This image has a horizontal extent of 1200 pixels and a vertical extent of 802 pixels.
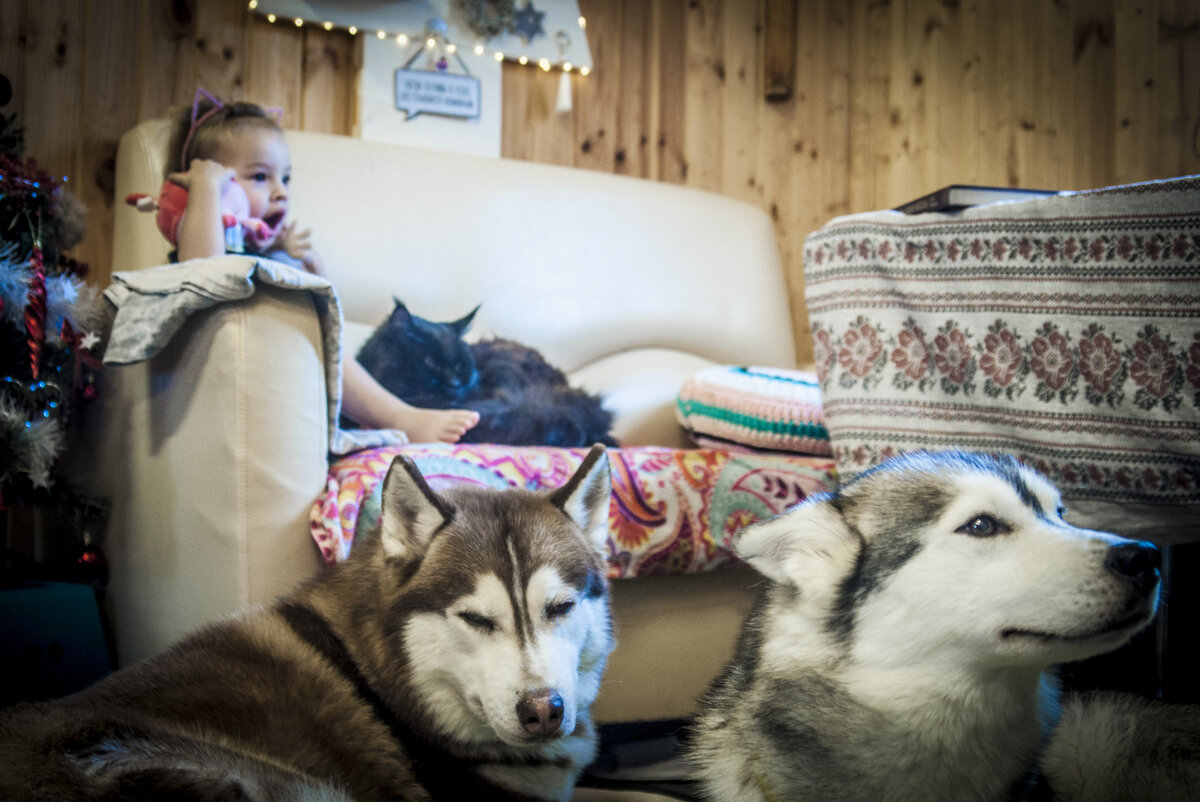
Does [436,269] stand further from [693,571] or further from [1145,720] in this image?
[1145,720]

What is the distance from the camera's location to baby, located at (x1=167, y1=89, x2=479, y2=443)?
1.92 metres

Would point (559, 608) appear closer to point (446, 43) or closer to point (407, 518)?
point (407, 518)

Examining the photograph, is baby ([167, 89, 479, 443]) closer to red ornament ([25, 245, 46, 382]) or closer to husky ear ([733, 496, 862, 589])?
red ornament ([25, 245, 46, 382])

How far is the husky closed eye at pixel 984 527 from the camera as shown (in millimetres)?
974

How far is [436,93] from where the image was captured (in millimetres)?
3121

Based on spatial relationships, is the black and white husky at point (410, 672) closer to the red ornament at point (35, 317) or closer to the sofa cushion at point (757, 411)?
the sofa cushion at point (757, 411)

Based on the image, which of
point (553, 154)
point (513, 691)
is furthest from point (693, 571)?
point (553, 154)

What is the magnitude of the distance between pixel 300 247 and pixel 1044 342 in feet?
6.03

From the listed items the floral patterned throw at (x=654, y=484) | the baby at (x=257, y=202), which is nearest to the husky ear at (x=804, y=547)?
the floral patterned throw at (x=654, y=484)

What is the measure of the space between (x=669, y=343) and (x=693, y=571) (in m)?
1.34

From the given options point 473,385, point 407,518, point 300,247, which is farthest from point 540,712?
point 300,247

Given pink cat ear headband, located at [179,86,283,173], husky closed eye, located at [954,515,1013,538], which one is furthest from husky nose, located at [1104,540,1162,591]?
pink cat ear headband, located at [179,86,283,173]

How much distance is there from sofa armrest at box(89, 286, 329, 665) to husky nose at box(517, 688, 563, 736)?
0.61 metres

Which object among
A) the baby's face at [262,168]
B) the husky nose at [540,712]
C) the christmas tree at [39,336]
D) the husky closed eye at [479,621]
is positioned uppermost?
the baby's face at [262,168]
